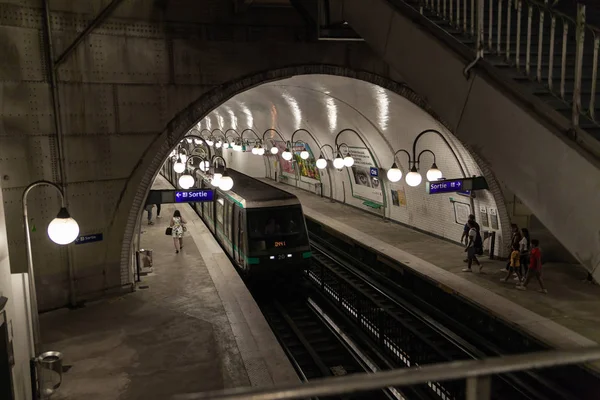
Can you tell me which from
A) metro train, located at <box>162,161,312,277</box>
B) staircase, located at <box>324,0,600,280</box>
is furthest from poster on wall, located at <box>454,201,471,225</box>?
staircase, located at <box>324,0,600,280</box>

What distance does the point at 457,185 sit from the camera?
11500mm

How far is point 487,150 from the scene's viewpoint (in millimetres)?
4617

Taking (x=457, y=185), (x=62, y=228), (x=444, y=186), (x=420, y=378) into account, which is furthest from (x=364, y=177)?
(x=420, y=378)

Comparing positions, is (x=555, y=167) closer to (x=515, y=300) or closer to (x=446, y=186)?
(x=515, y=300)

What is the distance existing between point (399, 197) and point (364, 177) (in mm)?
2444

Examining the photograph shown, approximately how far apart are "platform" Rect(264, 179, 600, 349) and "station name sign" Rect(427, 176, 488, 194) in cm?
199

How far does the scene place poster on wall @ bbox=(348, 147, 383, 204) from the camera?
701 inches

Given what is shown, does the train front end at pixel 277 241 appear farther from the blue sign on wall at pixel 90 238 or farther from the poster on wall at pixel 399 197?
the poster on wall at pixel 399 197

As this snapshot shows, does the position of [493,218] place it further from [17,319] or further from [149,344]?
[17,319]

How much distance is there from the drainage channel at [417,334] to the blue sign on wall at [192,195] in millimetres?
4143

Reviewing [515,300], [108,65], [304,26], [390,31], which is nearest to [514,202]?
[515,300]

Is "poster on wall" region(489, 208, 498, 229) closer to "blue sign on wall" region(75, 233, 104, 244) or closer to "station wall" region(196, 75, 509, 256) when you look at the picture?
"station wall" region(196, 75, 509, 256)

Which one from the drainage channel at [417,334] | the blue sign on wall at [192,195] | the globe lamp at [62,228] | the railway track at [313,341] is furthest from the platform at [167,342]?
the drainage channel at [417,334]

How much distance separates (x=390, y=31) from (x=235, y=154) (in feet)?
89.0
